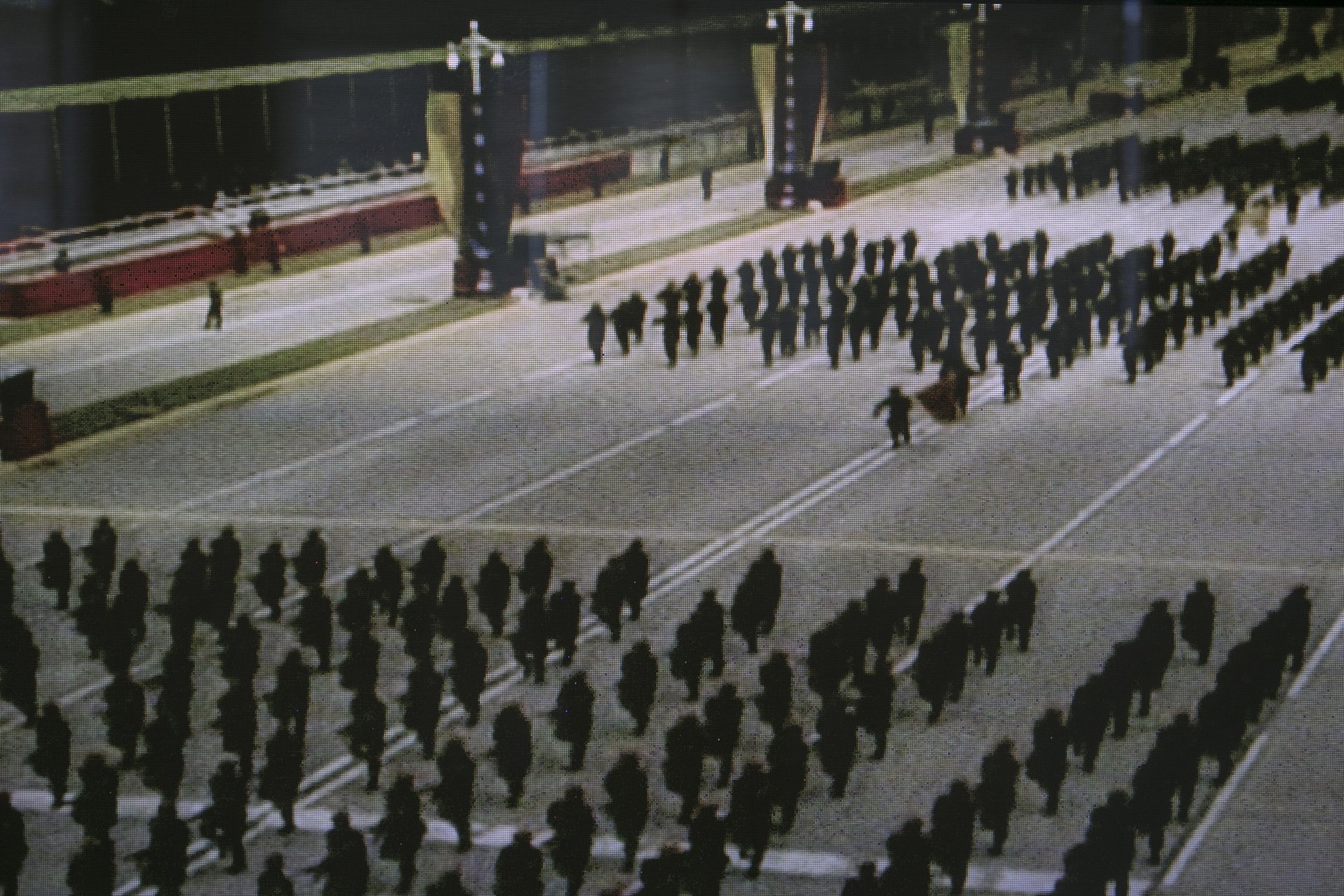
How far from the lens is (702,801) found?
1534cm

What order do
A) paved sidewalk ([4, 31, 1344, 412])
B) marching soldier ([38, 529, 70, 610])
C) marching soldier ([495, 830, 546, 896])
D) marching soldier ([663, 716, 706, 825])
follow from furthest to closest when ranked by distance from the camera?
1. paved sidewalk ([4, 31, 1344, 412])
2. marching soldier ([38, 529, 70, 610])
3. marching soldier ([663, 716, 706, 825])
4. marching soldier ([495, 830, 546, 896])

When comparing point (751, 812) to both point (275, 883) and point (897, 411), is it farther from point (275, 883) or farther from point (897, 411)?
point (897, 411)

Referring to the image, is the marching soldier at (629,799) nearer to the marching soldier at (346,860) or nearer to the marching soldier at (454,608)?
the marching soldier at (346,860)

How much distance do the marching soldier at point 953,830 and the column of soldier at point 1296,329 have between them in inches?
629

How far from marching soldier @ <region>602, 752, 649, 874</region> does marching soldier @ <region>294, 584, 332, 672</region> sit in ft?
13.8

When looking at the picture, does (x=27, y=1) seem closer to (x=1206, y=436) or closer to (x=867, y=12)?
(x=1206, y=436)

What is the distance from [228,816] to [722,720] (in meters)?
3.51

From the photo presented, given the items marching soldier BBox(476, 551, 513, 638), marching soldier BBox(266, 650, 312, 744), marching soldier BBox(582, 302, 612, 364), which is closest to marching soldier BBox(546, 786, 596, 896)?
marching soldier BBox(266, 650, 312, 744)

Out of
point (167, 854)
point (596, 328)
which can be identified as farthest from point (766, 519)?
point (167, 854)

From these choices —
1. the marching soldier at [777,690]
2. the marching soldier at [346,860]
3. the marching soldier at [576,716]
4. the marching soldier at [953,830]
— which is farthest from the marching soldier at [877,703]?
the marching soldier at [346,860]

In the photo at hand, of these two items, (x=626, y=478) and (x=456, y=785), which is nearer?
(x=456, y=785)

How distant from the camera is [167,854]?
12.7m

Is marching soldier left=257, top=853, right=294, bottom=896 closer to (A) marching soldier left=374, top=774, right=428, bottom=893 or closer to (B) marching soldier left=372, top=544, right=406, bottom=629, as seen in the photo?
(A) marching soldier left=374, top=774, right=428, bottom=893

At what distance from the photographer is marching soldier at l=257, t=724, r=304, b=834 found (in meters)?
14.2
